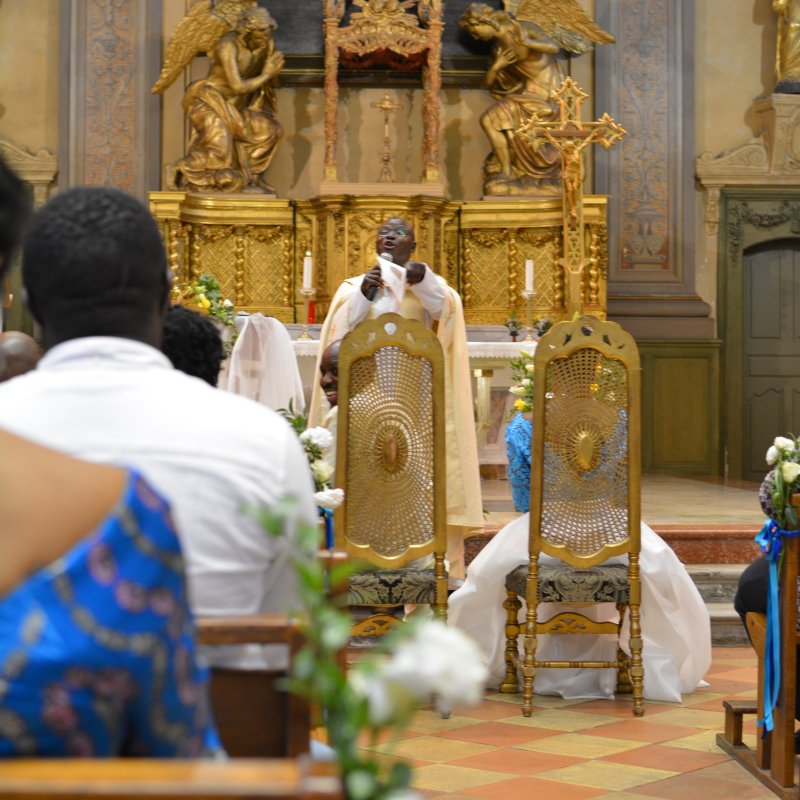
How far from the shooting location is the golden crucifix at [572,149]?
1004 centimetres

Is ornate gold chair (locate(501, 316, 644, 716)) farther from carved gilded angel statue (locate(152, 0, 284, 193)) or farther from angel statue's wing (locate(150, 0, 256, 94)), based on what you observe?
angel statue's wing (locate(150, 0, 256, 94))

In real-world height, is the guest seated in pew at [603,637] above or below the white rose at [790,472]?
below

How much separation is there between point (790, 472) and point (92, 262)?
2.64 metres

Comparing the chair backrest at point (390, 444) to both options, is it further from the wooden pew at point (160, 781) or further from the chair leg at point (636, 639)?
the wooden pew at point (160, 781)

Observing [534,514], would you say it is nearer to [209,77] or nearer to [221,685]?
[221,685]

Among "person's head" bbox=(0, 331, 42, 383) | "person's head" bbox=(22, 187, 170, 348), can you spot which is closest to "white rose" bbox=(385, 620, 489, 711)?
"person's head" bbox=(22, 187, 170, 348)

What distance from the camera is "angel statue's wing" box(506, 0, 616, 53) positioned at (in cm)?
1130

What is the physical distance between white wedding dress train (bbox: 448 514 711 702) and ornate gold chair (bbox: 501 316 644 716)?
0.78ft

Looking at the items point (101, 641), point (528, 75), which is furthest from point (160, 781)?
point (528, 75)

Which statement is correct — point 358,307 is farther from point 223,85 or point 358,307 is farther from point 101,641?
point 223,85

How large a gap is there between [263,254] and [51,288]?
31.0ft

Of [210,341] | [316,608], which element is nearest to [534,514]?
[210,341]

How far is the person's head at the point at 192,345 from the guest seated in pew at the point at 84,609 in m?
2.03

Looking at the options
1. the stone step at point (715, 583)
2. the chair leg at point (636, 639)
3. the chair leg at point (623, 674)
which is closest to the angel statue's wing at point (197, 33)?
the stone step at point (715, 583)
